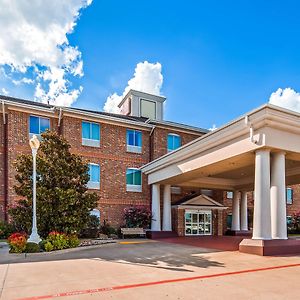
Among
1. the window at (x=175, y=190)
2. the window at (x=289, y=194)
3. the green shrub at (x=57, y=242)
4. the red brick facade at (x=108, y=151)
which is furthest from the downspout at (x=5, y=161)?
the window at (x=289, y=194)

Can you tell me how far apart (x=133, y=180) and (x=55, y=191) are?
9411 mm

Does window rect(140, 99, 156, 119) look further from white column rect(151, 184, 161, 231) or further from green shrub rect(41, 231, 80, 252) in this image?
green shrub rect(41, 231, 80, 252)

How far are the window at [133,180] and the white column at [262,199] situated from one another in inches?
459

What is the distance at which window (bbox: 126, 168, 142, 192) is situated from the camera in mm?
22500

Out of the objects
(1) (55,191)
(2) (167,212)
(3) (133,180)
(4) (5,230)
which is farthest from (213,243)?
(4) (5,230)

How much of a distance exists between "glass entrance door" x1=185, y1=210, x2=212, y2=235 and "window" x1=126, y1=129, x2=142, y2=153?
20.2ft

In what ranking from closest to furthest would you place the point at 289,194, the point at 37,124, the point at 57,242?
the point at 57,242, the point at 37,124, the point at 289,194

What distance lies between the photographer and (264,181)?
12.1 meters

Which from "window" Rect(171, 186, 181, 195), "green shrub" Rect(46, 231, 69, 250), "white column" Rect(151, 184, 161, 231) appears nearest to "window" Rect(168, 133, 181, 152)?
"window" Rect(171, 186, 181, 195)

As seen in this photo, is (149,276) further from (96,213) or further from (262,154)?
(96,213)

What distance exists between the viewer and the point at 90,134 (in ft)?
71.3

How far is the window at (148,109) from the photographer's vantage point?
28.6 m

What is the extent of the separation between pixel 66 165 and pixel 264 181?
8.66m

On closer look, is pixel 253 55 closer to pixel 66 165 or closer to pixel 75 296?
pixel 66 165
